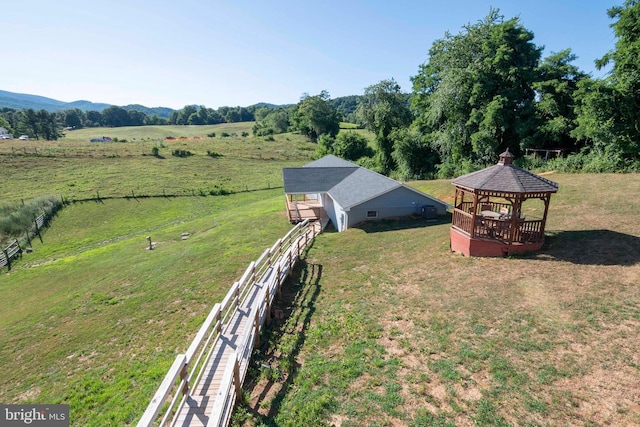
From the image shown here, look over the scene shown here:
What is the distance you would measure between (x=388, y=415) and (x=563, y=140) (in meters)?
32.4

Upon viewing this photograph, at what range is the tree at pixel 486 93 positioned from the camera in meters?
29.8

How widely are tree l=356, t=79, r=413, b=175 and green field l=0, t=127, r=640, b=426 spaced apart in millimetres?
25245

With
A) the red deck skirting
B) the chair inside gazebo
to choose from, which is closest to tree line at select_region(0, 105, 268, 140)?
the red deck skirting

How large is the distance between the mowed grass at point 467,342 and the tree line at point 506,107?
13344 millimetres

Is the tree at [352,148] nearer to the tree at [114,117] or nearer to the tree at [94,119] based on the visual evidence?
the tree at [114,117]

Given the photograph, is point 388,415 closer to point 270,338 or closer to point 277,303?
point 270,338

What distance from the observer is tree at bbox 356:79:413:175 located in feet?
144

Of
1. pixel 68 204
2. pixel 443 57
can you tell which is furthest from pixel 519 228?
pixel 68 204

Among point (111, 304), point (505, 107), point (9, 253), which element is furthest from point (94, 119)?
point (505, 107)

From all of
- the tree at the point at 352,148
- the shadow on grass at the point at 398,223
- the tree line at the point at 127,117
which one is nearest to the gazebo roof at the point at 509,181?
the shadow on grass at the point at 398,223

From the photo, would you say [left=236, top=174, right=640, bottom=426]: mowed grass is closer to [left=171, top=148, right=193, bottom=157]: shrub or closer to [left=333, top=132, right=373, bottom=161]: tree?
[left=333, top=132, right=373, bottom=161]: tree

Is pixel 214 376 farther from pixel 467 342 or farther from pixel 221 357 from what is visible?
pixel 467 342

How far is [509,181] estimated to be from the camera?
11.5m

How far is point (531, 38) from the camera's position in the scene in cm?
3045
